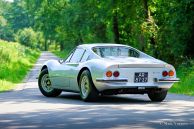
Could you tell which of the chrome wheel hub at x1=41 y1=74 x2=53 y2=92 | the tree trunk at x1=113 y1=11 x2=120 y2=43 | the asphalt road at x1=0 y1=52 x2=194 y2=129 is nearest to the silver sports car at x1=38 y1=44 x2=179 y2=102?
the asphalt road at x1=0 y1=52 x2=194 y2=129

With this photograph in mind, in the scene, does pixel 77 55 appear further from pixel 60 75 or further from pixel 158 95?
pixel 158 95

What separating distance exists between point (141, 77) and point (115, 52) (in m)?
1.35

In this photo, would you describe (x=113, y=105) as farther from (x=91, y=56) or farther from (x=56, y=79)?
(x=56, y=79)

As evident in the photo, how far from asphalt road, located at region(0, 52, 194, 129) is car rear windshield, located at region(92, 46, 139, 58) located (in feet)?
3.48

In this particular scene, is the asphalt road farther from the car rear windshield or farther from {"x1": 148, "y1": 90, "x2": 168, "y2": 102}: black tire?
the car rear windshield

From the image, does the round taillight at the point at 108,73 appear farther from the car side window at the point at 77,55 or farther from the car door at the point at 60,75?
the car door at the point at 60,75

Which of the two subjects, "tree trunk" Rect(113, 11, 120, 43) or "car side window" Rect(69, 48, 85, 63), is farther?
"tree trunk" Rect(113, 11, 120, 43)

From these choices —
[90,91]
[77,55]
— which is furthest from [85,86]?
[77,55]

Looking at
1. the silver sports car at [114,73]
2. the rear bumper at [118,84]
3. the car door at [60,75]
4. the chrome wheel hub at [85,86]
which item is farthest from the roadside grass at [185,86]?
the chrome wheel hub at [85,86]

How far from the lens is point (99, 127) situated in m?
8.18

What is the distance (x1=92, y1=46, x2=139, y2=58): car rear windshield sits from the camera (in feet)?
43.5

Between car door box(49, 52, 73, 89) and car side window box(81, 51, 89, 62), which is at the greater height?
car side window box(81, 51, 89, 62)

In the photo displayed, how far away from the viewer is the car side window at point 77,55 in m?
13.6

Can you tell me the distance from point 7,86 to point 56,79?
17.7ft
